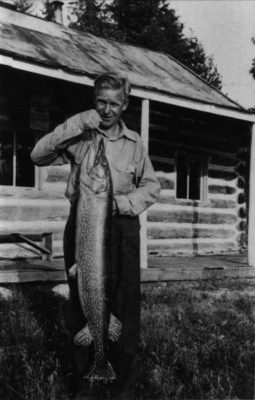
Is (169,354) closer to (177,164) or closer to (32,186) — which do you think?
(32,186)

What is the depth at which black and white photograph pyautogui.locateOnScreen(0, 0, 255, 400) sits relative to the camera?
3285 mm

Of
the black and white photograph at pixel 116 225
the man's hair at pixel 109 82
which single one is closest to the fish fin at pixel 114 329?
the black and white photograph at pixel 116 225

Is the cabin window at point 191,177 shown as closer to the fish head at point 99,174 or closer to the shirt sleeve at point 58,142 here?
the shirt sleeve at point 58,142

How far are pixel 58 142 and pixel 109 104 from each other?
0.39 m

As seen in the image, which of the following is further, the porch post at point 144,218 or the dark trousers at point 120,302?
the porch post at point 144,218

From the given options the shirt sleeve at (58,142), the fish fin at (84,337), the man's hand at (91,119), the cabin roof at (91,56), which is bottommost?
the fish fin at (84,337)

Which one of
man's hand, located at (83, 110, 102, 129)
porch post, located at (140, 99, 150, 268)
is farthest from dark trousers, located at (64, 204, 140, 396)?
porch post, located at (140, 99, 150, 268)

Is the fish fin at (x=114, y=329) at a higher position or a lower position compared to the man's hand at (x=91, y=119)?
lower

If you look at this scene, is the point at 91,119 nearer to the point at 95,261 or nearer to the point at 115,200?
the point at 115,200

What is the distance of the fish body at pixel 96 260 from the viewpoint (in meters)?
3.13

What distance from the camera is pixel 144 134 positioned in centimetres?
859

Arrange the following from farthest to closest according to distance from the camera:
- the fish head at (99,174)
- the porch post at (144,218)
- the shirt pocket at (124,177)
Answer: the porch post at (144,218) → the shirt pocket at (124,177) → the fish head at (99,174)

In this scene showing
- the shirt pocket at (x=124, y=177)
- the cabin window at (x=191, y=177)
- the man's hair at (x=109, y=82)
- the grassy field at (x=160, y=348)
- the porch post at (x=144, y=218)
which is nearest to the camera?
the man's hair at (x=109, y=82)

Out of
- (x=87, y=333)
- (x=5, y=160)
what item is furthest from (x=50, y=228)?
(x=87, y=333)
